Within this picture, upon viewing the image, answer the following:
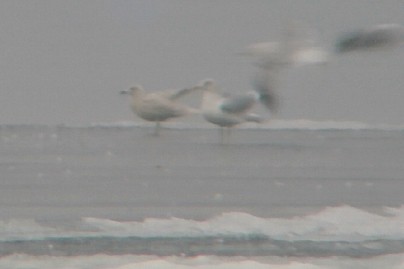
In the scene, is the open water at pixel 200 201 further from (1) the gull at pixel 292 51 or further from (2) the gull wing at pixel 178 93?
(2) the gull wing at pixel 178 93

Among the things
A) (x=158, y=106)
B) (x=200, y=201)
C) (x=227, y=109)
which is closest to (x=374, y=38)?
(x=200, y=201)

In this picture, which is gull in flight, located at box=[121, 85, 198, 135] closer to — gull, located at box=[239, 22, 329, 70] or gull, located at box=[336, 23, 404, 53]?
gull, located at box=[239, 22, 329, 70]

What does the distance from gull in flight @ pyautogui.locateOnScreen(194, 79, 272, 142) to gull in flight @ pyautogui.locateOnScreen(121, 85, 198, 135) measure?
1.65 feet

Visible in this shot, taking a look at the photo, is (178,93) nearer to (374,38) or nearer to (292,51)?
(292,51)

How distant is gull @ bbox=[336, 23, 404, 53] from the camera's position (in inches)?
265

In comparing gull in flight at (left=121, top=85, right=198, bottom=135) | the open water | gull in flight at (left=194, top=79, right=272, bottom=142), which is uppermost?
gull in flight at (left=121, top=85, right=198, bottom=135)

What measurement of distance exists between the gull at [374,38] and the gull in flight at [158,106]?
9.72 meters

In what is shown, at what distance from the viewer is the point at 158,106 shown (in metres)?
17.3

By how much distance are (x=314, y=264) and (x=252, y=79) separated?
1839 mm

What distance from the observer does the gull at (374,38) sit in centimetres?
673

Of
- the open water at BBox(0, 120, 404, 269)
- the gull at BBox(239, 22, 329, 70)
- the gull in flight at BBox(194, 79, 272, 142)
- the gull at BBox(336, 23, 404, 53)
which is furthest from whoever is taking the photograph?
the gull in flight at BBox(194, 79, 272, 142)

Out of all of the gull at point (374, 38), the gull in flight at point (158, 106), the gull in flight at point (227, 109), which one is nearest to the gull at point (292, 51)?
the gull at point (374, 38)

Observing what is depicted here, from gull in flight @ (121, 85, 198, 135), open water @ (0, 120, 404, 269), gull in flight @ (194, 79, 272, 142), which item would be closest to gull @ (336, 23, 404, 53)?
open water @ (0, 120, 404, 269)

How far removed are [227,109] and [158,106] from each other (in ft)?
5.76
